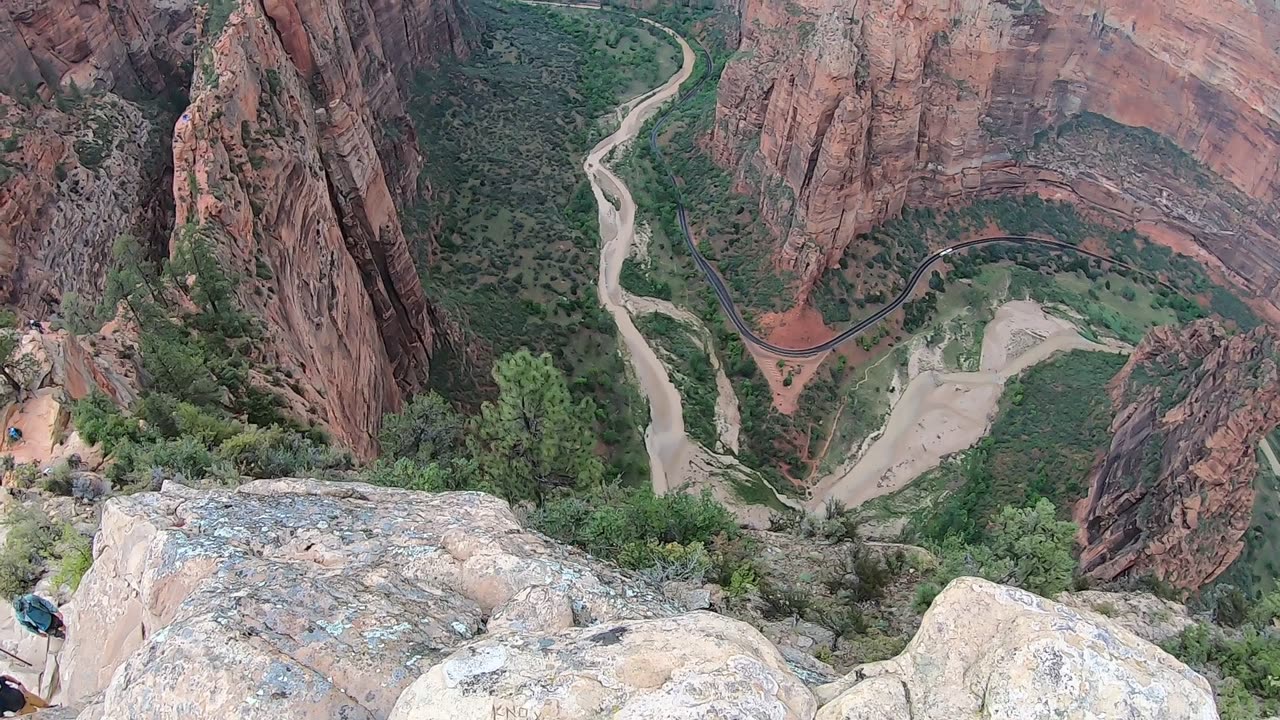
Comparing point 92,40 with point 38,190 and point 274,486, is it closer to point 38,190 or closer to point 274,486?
point 38,190

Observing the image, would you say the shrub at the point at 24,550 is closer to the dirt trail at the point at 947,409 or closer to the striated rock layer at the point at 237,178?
the striated rock layer at the point at 237,178

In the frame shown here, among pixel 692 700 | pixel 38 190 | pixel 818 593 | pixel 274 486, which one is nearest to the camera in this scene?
pixel 692 700

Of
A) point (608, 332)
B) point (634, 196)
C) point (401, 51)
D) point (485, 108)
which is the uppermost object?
point (401, 51)

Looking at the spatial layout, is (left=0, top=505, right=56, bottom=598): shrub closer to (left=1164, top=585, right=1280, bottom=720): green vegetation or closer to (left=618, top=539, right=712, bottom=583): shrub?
(left=618, top=539, right=712, bottom=583): shrub

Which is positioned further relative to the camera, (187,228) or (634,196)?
(634,196)

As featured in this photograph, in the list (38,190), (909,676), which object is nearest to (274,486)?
(909,676)

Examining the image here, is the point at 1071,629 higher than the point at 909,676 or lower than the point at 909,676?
higher

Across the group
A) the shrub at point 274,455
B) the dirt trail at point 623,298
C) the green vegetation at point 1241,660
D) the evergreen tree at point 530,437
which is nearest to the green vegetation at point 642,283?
the dirt trail at point 623,298
